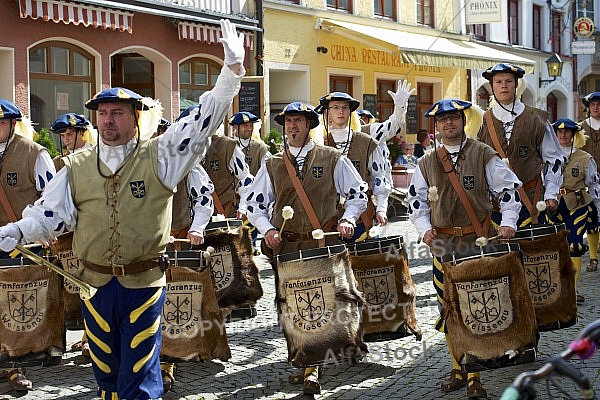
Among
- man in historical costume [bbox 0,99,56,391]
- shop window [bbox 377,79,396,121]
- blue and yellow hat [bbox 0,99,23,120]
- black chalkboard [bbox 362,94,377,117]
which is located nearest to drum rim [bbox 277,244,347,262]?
man in historical costume [bbox 0,99,56,391]

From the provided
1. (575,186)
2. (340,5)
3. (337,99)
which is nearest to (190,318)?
(337,99)

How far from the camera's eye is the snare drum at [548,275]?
643 centimetres

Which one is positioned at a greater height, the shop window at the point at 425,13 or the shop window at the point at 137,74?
the shop window at the point at 425,13

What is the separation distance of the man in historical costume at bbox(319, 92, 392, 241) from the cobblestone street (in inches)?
45.1

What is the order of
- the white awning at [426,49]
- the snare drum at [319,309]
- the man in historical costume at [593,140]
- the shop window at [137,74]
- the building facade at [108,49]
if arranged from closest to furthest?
the snare drum at [319,309] < the man in historical costume at [593,140] < the building facade at [108,49] < the shop window at [137,74] < the white awning at [426,49]

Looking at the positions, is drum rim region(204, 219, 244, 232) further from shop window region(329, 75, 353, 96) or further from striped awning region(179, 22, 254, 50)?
shop window region(329, 75, 353, 96)

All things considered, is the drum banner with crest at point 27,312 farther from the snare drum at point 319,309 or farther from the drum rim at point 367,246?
the drum rim at point 367,246

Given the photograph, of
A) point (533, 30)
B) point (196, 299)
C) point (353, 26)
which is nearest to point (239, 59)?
point (196, 299)

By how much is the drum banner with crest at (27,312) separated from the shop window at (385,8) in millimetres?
19327

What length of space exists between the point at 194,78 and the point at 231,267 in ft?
37.8

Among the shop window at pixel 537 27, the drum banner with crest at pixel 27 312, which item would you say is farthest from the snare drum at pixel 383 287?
the shop window at pixel 537 27

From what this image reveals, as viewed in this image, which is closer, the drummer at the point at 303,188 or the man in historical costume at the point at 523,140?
the drummer at the point at 303,188

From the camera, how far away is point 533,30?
33.3 meters

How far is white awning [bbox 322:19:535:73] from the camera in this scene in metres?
21.6
